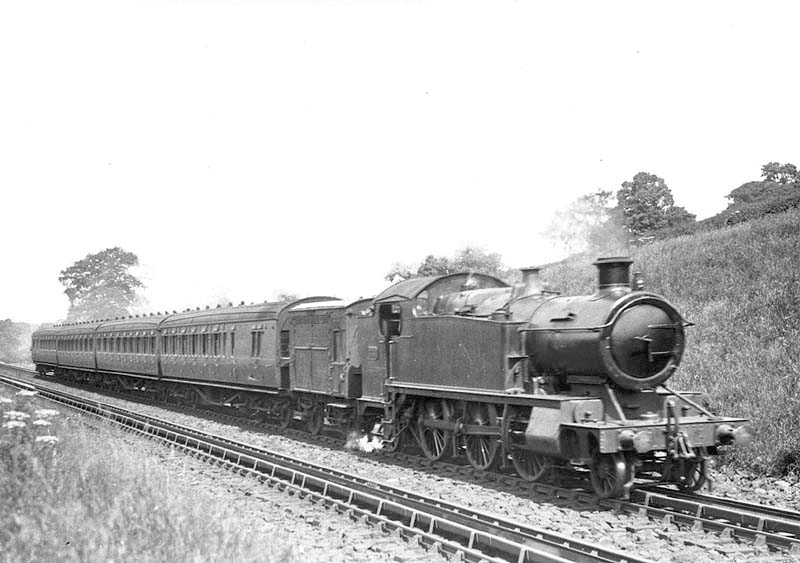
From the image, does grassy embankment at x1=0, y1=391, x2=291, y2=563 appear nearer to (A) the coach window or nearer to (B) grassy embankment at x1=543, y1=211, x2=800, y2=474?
(A) the coach window

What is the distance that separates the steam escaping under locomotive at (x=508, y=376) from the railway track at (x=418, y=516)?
5.14 ft

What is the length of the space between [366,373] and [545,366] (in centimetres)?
434

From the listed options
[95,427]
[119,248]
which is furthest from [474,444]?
[119,248]

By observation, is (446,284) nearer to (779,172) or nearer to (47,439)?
(47,439)

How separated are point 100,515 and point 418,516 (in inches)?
120

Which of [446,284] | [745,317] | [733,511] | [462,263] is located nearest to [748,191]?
[462,263]

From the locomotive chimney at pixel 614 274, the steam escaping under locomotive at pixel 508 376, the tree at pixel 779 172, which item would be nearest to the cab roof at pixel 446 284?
the steam escaping under locomotive at pixel 508 376

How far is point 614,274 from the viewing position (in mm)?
9570

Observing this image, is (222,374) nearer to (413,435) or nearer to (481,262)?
(413,435)

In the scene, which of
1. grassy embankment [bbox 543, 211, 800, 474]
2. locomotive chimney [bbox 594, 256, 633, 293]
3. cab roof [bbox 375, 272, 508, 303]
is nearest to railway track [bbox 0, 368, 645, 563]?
cab roof [bbox 375, 272, 508, 303]

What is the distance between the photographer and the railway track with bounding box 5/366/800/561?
22.7ft

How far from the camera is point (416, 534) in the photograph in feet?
24.7

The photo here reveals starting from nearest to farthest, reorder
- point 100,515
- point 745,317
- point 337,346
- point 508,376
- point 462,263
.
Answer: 1. point 100,515
2. point 508,376
3. point 337,346
4. point 745,317
5. point 462,263

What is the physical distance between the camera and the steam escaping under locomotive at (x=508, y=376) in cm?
892
